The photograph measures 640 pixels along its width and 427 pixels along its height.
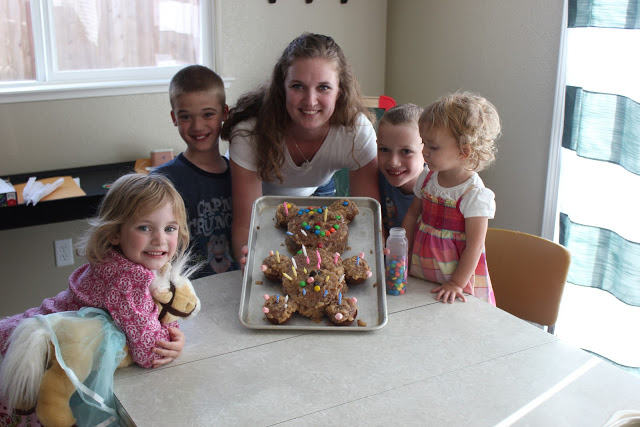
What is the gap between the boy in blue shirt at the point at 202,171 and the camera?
212 centimetres

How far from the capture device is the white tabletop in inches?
49.6

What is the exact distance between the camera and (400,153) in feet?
6.72

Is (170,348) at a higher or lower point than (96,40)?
lower

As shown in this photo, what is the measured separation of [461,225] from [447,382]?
1.84ft

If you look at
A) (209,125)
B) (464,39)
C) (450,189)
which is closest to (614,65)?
(464,39)

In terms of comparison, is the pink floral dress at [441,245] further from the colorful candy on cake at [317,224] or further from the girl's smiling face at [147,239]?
the girl's smiling face at [147,239]

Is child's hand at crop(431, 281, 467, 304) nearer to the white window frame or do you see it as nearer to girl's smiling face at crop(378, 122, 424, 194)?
girl's smiling face at crop(378, 122, 424, 194)

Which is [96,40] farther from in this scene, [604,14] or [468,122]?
[604,14]

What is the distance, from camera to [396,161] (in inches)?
80.6

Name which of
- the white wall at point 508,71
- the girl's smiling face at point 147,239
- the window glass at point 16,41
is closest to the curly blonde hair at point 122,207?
the girl's smiling face at point 147,239

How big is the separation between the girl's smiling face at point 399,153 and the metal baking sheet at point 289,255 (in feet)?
0.58

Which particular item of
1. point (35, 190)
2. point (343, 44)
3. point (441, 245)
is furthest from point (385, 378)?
point (343, 44)

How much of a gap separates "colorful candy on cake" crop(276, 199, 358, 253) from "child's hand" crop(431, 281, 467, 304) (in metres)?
0.31

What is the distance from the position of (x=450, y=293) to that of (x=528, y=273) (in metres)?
0.44
